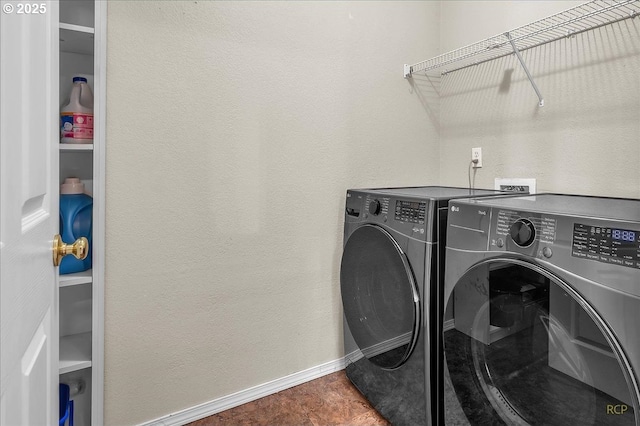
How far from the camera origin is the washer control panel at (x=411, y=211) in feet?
4.51

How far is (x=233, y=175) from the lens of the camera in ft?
5.40

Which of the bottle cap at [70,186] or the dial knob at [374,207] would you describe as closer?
the bottle cap at [70,186]

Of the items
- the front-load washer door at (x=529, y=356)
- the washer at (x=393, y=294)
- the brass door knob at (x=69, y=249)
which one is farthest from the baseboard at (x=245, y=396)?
the brass door knob at (x=69, y=249)

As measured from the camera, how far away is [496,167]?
1.94 m

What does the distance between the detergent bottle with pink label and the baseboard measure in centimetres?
121

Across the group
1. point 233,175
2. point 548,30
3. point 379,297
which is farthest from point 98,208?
point 548,30

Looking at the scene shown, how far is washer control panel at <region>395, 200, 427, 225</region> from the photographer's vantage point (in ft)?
4.51

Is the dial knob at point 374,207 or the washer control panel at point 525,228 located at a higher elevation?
the dial knob at point 374,207

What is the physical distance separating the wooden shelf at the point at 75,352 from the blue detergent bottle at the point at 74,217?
0.31 m

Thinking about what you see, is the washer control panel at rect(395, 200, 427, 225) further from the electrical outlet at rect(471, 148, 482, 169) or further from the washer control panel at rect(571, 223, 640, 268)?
the electrical outlet at rect(471, 148, 482, 169)

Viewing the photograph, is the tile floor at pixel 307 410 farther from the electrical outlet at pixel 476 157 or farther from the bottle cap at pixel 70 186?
the electrical outlet at pixel 476 157

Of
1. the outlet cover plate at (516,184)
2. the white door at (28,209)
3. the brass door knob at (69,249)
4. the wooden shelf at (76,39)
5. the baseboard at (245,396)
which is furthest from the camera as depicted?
the outlet cover plate at (516,184)

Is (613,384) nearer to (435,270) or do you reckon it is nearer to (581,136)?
(435,270)

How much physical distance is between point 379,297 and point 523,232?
737mm
